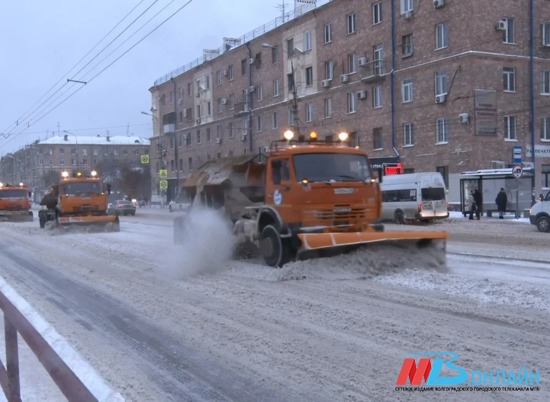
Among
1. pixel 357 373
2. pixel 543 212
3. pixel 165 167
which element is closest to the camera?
pixel 357 373

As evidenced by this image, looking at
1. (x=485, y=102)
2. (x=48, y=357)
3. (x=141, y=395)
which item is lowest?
(x=141, y=395)

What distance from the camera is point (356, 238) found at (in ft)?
35.1

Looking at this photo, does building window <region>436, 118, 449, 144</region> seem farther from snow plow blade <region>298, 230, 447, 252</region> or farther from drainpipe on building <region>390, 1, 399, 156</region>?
snow plow blade <region>298, 230, 447, 252</region>

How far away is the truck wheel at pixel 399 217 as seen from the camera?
29.2m

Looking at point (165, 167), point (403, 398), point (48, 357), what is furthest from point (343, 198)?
point (165, 167)

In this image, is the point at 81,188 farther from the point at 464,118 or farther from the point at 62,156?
the point at 62,156

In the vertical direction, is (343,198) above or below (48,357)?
above

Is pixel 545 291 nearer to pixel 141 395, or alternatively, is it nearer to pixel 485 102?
pixel 141 395

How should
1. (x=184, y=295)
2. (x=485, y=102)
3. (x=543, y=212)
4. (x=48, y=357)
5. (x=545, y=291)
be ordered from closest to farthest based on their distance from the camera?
(x=48, y=357) < (x=545, y=291) < (x=184, y=295) < (x=543, y=212) < (x=485, y=102)

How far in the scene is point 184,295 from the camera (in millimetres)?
9500

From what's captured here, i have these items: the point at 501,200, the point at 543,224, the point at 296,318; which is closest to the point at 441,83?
the point at 501,200

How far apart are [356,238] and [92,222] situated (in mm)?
17110

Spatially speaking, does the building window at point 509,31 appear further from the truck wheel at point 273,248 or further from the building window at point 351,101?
the truck wheel at point 273,248

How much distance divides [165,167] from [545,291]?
57.1m
